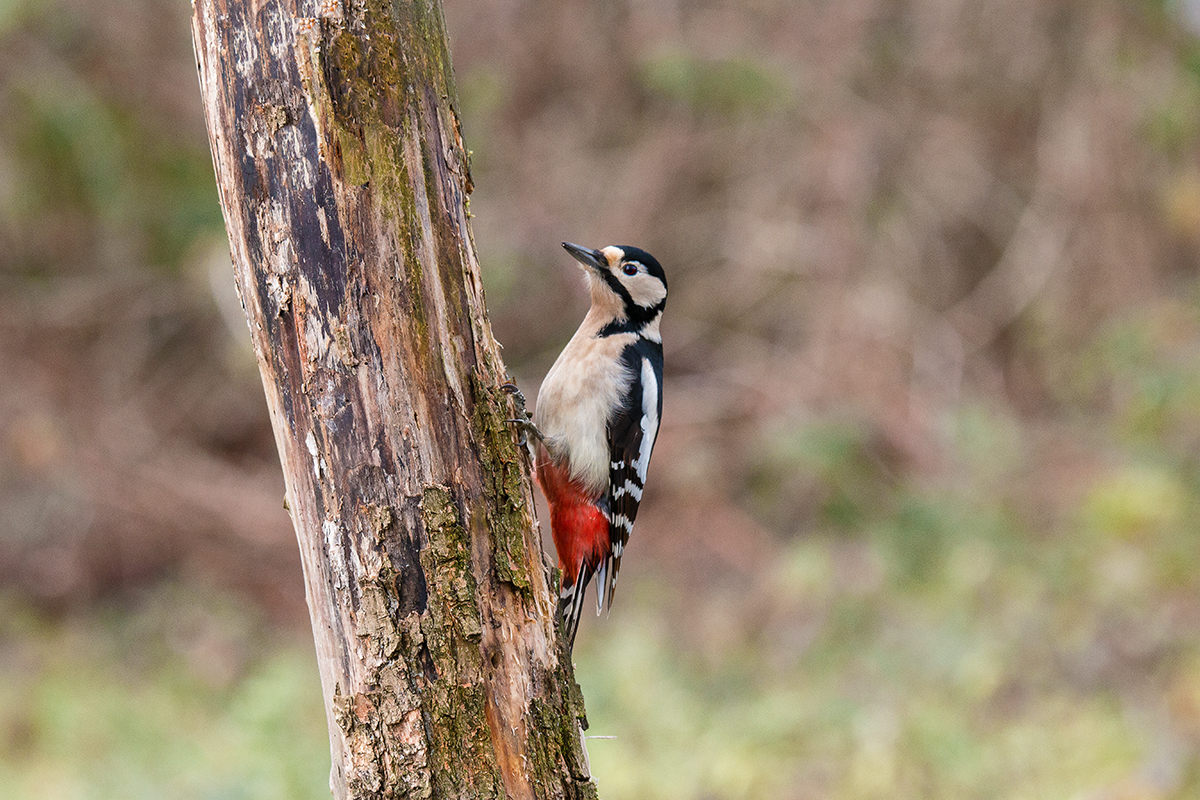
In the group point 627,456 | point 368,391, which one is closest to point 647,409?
point 627,456

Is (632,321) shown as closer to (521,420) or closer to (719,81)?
(521,420)

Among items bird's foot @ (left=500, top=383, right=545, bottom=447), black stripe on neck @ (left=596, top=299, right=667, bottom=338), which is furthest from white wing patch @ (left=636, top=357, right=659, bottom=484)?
bird's foot @ (left=500, top=383, right=545, bottom=447)

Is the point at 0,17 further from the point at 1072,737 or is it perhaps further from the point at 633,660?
the point at 1072,737

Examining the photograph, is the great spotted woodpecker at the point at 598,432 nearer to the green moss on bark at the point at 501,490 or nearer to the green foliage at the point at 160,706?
the green moss on bark at the point at 501,490

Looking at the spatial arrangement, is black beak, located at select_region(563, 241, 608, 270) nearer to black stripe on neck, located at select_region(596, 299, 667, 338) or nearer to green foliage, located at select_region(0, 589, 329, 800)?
black stripe on neck, located at select_region(596, 299, 667, 338)

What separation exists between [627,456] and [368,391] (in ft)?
5.22

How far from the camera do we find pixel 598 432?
3.54 metres

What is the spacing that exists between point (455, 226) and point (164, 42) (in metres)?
6.68

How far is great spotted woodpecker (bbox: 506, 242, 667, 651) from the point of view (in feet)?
11.5

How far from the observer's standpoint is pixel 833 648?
255 inches

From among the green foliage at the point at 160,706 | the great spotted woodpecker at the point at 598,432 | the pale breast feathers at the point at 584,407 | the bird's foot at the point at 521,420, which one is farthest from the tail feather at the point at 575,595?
the green foliage at the point at 160,706

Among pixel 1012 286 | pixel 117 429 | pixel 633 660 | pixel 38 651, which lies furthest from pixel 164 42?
pixel 1012 286

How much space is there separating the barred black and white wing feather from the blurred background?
1.95m

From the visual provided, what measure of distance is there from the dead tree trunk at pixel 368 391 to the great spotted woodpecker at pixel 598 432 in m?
1.21
